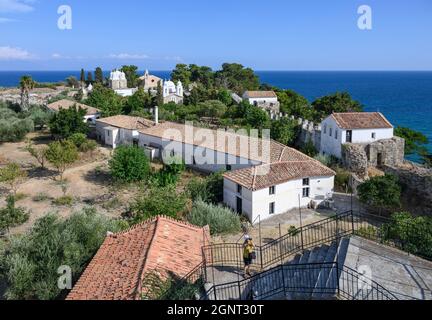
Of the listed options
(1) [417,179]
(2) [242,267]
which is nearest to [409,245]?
(2) [242,267]

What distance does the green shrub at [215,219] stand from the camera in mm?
23703

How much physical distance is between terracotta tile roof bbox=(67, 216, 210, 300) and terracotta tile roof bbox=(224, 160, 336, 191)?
30.9 feet

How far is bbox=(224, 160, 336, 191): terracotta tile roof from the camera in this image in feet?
89.4

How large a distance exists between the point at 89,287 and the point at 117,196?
18.0m

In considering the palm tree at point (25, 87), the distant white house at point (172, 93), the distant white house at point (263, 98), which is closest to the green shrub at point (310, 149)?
the distant white house at point (263, 98)

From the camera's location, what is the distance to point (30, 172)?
36.9 meters

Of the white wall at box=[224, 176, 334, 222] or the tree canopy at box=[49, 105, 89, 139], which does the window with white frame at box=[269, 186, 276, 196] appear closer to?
the white wall at box=[224, 176, 334, 222]

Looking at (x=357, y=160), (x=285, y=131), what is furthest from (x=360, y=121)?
(x=285, y=131)

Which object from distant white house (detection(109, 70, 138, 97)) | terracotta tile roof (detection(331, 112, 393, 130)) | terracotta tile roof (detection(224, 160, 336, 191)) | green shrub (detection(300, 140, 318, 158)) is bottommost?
terracotta tile roof (detection(224, 160, 336, 191))

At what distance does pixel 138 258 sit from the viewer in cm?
1470

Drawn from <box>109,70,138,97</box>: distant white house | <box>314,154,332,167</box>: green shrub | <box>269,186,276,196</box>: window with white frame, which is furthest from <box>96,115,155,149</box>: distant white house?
<box>109,70,138,97</box>: distant white house

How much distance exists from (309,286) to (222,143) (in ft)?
83.0

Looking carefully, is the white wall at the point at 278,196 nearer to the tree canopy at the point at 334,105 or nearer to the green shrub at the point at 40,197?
the green shrub at the point at 40,197

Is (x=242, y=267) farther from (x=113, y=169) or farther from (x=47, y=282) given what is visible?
(x=113, y=169)
